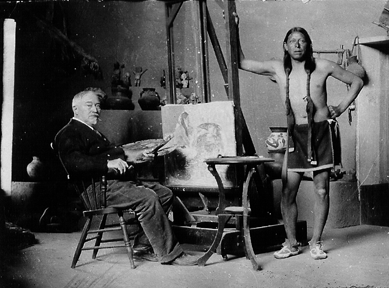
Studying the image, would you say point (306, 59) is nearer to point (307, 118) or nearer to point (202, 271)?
point (307, 118)

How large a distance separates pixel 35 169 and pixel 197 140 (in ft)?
7.65

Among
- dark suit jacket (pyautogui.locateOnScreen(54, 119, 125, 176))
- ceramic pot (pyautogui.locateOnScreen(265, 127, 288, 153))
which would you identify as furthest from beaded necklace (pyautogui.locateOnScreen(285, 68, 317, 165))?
dark suit jacket (pyautogui.locateOnScreen(54, 119, 125, 176))

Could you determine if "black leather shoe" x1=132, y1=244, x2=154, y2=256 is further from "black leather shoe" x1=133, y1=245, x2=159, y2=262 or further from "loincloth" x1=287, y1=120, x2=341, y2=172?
"loincloth" x1=287, y1=120, x2=341, y2=172

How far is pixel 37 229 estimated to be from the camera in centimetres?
542

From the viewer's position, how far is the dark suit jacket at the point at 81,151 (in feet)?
12.1

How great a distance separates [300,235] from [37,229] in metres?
2.77

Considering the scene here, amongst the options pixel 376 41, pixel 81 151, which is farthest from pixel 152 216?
pixel 376 41

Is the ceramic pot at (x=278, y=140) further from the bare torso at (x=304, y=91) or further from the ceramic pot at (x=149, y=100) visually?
the ceramic pot at (x=149, y=100)

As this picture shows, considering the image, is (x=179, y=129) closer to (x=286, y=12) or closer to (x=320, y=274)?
(x=320, y=274)

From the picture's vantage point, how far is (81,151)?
12.4 feet

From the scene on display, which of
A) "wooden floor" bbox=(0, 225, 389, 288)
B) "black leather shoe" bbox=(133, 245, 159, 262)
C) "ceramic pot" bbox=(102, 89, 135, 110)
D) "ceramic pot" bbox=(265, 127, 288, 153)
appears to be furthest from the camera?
"ceramic pot" bbox=(102, 89, 135, 110)

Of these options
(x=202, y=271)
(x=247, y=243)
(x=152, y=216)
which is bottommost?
(x=202, y=271)

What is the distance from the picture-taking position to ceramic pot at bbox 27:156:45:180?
5676 mm

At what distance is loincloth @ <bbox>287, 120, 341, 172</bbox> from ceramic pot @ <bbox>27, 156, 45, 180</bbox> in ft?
9.79
